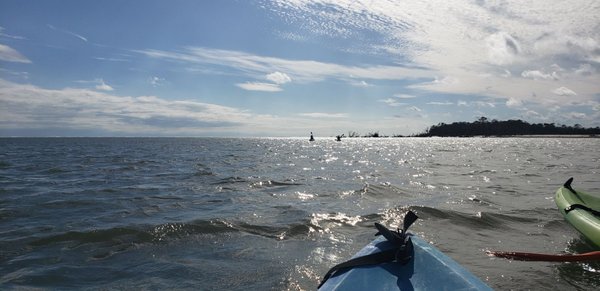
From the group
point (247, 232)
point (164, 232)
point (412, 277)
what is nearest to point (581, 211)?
point (412, 277)

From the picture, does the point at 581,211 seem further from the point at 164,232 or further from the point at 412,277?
the point at 164,232

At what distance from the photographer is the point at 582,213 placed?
7.87 meters

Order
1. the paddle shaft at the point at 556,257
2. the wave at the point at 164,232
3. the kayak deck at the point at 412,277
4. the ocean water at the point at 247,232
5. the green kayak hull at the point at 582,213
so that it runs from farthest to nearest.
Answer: the wave at the point at 164,232, the green kayak hull at the point at 582,213, the ocean water at the point at 247,232, the paddle shaft at the point at 556,257, the kayak deck at the point at 412,277

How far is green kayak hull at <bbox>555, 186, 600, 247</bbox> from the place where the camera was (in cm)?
706

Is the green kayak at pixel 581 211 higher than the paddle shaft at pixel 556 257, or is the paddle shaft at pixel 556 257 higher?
the green kayak at pixel 581 211

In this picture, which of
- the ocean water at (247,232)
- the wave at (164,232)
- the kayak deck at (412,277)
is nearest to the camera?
the kayak deck at (412,277)

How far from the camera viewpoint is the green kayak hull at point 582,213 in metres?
7.06

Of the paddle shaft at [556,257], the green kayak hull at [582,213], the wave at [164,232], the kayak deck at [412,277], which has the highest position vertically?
the kayak deck at [412,277]

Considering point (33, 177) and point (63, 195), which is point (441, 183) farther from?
point (33, 177)

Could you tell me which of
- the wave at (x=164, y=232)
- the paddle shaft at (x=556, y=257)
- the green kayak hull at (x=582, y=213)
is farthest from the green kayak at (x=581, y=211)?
Result: the wave at (x=164, y=232)

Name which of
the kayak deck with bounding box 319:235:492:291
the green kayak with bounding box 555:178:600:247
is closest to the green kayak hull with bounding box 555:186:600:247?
the green kayak with bounding box 555:178:600:247

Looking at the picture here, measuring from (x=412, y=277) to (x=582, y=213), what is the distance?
633 centimetres

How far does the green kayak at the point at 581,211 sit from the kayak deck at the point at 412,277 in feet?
16.0

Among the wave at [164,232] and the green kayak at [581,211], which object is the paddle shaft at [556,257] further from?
the wave at [164,232]
